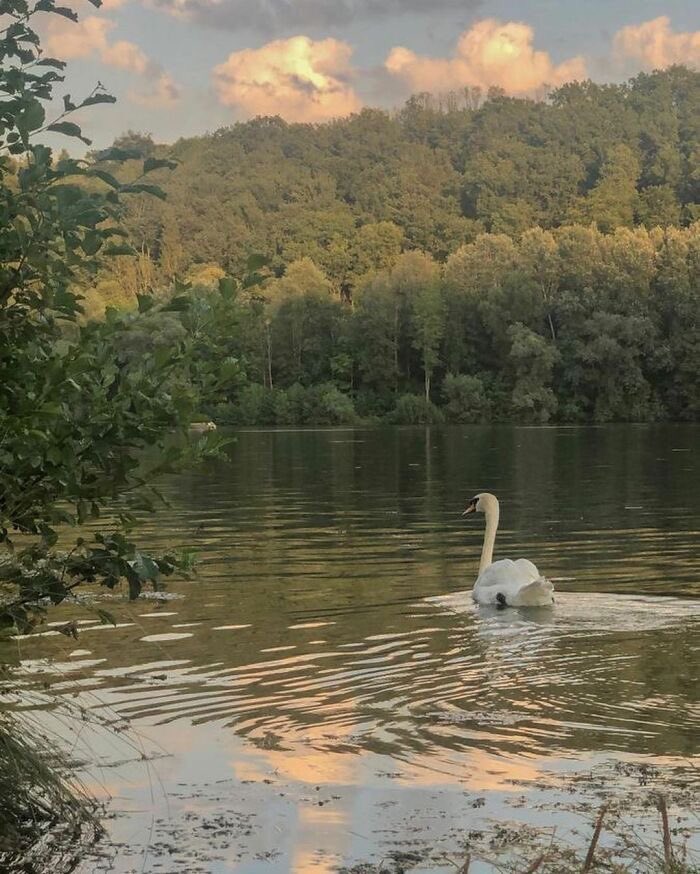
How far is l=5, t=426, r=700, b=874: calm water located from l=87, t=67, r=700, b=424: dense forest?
42.1 ft

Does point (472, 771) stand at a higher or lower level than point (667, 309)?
lower

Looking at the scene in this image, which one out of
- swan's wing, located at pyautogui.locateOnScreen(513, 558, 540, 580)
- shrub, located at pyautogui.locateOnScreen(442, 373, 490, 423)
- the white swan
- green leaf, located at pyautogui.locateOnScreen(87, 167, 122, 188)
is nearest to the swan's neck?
the white swan

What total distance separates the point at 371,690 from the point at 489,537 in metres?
8.49

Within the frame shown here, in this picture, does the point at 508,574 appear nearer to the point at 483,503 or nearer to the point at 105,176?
the point at 483,503

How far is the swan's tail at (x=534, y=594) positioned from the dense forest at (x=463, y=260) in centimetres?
1718

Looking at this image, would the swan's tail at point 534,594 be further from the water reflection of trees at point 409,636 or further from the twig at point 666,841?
the twig at point 666,841

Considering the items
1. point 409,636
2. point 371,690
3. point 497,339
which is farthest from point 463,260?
point 371,690

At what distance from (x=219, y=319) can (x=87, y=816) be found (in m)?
3.07

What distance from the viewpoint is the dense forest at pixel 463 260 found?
98625mm

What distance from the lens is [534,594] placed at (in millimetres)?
16422

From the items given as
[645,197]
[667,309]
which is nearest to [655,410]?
[667,309]

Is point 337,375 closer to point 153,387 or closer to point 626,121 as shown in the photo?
point 626,121

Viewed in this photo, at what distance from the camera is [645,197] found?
155125mm

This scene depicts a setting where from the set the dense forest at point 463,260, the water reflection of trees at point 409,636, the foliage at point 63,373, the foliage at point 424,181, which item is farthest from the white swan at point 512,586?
the foliage at point 424,181
